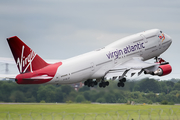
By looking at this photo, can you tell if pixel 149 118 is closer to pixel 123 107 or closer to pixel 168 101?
pixel 123 107

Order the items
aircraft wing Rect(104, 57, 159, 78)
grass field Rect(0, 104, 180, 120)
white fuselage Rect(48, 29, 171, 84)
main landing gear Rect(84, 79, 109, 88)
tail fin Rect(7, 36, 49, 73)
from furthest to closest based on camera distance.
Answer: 1. grass field Rect(0, 104, 180, 120)
2. main landing gear Rect(84, 79, 109, 88)
3. aircraft wing Rect(104, 57, 159, 78)
4. white fuselage Rect(48, 29, 171, 84)
5. tail fin Rect(7, 36, 49, 73)

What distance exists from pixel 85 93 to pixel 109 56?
12011 millimetres

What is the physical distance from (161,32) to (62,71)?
19211 mm

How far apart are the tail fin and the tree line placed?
50.2 feet

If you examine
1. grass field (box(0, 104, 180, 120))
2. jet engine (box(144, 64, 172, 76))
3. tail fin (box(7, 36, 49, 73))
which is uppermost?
tail fin (box(7, 36, 49, 73))

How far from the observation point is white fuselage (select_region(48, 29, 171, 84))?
56062 millimetres

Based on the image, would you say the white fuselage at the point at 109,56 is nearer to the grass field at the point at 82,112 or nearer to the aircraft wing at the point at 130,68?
the aircraft wing at the point at 130,68

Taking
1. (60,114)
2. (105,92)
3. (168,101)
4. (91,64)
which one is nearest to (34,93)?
(60,114)

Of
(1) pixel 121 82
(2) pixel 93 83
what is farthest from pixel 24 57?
(1) pixel 121 82

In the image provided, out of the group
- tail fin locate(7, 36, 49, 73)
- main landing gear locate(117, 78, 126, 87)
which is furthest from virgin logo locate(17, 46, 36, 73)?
main landing gear locate(117, 78, 126, 87)

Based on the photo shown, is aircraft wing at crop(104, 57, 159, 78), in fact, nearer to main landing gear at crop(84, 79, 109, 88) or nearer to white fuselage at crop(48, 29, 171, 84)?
white fuselage at crop(48, 29, 171, 84)

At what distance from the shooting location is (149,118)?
63438 mm

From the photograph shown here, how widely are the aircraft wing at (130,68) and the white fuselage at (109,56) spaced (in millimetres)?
595

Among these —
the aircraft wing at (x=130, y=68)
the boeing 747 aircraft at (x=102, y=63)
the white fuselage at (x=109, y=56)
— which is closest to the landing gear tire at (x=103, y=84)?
the boeing 747 aircraft at (x=102, y=63)
